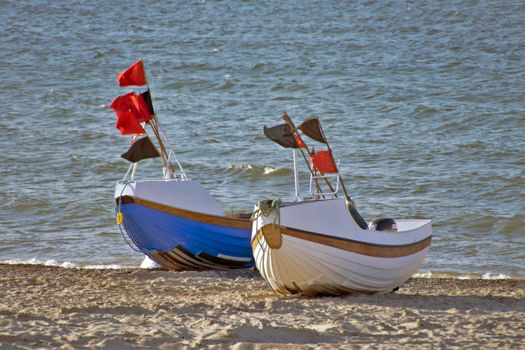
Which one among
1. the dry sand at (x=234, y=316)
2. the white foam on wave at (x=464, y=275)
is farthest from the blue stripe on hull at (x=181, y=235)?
the white foam on wave at (x=464, y=275)

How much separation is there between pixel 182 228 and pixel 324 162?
276 cm

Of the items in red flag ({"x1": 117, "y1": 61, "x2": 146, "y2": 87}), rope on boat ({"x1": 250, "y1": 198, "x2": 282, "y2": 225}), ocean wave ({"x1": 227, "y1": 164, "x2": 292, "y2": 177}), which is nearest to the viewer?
rope on boat ({"x1": 250, "y1": 198, "x2": 282, "y2": 225})

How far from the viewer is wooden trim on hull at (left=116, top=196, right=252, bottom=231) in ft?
42.8

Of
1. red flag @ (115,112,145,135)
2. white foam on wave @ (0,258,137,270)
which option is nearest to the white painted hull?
red flag @ (115,112,145,135)

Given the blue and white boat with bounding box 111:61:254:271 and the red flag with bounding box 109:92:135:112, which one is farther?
the red flag with bounding box 109:92:135:112

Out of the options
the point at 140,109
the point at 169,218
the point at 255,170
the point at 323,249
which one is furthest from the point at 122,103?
the point at 255,170

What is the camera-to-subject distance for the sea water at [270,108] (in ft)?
59.9

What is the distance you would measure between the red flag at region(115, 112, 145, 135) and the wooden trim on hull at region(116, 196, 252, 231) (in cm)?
91

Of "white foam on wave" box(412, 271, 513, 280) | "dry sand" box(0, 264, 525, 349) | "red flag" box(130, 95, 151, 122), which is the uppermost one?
"red flag" box(130, 95, 151, 122)

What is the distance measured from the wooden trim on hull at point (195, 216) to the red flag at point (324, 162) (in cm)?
231

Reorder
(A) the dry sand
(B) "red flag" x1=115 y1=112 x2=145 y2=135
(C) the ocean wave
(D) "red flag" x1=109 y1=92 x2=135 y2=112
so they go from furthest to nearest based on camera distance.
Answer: (C) the ocean wave < (D) "red flag" x1=109 y1=92 x2=135 y2=112 < (B) "red flag" x1=115 y1=112 x2=145 y2=135 < (A) the dry sand

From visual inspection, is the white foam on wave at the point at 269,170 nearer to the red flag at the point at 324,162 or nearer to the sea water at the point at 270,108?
the sea water at the point at 270,108

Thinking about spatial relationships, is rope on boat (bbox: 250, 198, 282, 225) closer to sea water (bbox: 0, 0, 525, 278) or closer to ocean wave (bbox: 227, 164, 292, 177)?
sea water (bbox: 0, 0, 525, 278)

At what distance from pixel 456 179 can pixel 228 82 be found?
1386 cm
